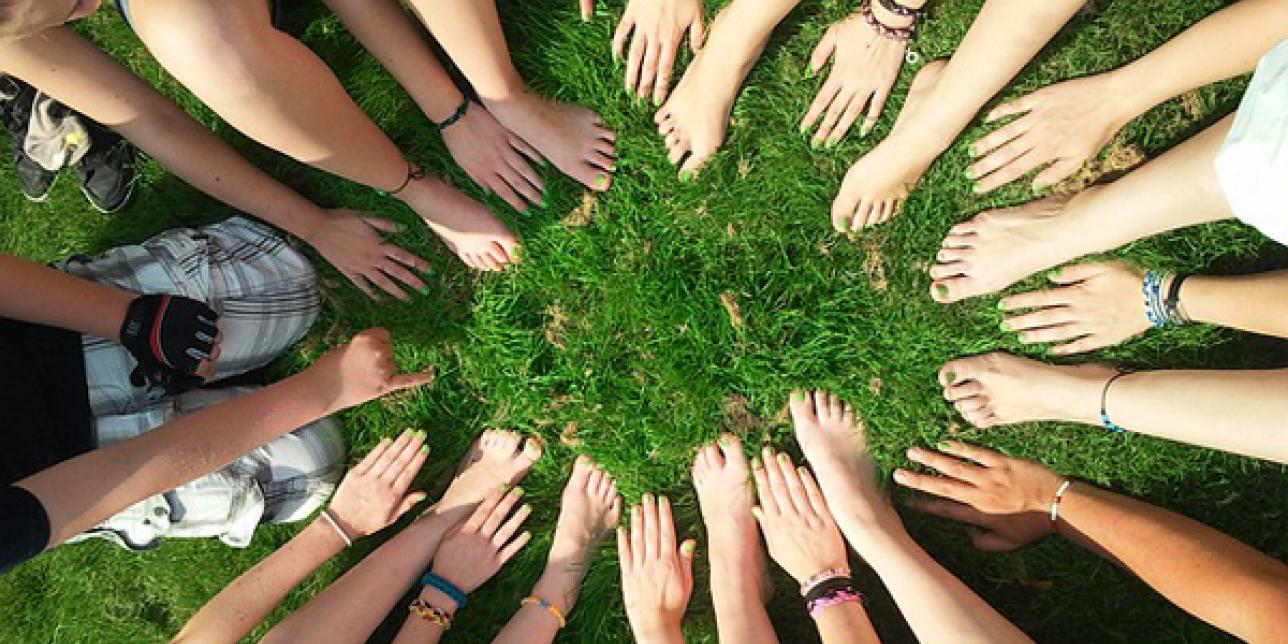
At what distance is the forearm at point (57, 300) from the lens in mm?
1969

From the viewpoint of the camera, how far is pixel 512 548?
258 cm

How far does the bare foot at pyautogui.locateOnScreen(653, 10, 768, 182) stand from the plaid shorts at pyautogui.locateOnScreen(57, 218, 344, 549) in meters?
1.11

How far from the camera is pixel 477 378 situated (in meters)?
2.61

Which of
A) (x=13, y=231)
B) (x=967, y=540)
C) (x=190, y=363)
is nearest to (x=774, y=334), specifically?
(x=967, y=540)

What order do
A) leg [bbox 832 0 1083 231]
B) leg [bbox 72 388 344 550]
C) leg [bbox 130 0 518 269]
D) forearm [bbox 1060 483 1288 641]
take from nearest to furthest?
leg [bbox 130 0 518 269]
leg [bbox 832 0 1083 231]
forearm [bbox 1060 483 1288 641]
leg [bbox 72 388 344 550]

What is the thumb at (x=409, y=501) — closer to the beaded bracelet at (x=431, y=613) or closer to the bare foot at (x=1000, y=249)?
the beaded bracelet at (x=431, y=613)

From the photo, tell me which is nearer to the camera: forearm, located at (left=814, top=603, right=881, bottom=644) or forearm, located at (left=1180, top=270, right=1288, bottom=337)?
forearm, located at (left=1180, top=270, right=1288, bottom=337)

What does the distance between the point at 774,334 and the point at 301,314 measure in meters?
1.33

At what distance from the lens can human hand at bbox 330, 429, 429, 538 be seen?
2578mm

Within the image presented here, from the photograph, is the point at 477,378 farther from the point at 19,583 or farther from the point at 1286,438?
the point at 1286,438

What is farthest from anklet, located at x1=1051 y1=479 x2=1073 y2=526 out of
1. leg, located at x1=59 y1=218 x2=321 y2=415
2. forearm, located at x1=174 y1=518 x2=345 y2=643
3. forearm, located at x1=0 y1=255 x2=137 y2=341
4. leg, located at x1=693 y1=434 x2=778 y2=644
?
forearm, located at x1=0 y1=255 x2=137 y2=341

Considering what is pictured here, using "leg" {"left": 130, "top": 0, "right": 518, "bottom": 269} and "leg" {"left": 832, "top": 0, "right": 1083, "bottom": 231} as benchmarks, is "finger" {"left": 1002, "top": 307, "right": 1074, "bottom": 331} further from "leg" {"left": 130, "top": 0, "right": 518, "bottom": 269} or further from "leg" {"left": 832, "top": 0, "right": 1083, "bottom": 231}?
"leg" {"left": 130, "top": 0, "right": 518, "bottom": 269}

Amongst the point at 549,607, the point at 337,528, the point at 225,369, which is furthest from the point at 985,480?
the point at 225,369

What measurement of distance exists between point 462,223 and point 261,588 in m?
1.15
